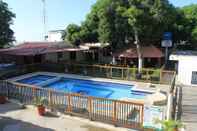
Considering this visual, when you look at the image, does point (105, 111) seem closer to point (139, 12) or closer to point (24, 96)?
point (24, 96)

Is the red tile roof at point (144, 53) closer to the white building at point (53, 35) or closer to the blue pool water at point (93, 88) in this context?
the blue pool water at point (93, 88)

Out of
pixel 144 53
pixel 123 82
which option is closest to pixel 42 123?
pixel 123 82

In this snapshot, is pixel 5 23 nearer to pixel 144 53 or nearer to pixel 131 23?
pixel 131 23

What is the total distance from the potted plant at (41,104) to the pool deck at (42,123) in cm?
23

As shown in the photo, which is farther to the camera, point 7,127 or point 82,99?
point 82,99

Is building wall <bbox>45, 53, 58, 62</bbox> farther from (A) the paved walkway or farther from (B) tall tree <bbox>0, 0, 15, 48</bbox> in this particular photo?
(A) the paved walkway

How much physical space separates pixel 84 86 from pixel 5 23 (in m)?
12.9

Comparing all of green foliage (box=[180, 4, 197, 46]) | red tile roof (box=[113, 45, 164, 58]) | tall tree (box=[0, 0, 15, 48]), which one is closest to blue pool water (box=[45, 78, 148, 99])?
red tile roof (box=[113, 45, 164, 58])

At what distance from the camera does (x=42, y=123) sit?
852 cm

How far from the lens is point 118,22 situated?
58.4 feet

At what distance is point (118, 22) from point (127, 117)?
11346mm

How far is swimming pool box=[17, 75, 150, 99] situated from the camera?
15.3 m

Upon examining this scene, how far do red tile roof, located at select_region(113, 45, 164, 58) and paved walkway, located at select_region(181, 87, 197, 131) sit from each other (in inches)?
212

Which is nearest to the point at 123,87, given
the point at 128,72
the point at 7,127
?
the point at 128,72
